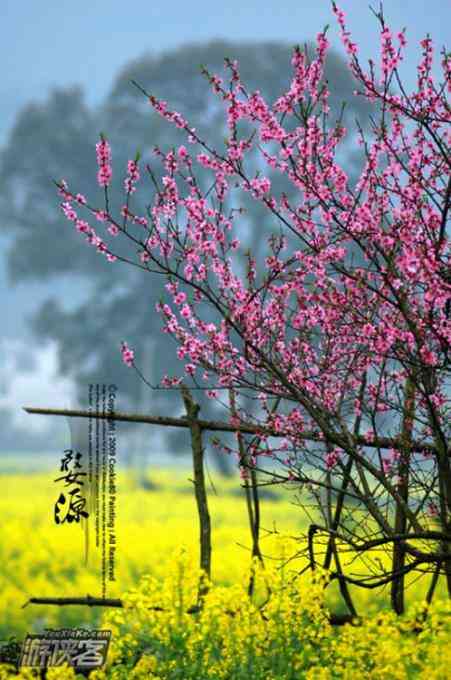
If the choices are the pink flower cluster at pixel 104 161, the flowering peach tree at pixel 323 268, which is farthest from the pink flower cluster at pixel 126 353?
the pink flower cluster at pixel 104 161

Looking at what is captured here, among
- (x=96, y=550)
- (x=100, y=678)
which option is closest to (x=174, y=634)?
(x=100, y=678)

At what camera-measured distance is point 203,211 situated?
4.36m

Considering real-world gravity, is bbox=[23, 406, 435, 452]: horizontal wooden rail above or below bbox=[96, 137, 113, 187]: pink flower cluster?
below

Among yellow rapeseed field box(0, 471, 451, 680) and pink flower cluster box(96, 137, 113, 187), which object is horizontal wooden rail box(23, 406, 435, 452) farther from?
pink flower cluster box(96, 137, 113, 187)

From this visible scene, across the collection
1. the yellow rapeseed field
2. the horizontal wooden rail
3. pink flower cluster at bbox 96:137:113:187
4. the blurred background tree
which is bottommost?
the yellow rapeseed field

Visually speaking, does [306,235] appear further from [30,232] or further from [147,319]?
[30,232]

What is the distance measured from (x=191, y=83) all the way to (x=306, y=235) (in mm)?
22228

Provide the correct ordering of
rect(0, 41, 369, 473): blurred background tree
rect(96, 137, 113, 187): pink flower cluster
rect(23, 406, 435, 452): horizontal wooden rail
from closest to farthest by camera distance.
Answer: rect(96, 137, 113, 187): pink flower cluster, rect(23, 406, 435, 452): horizontal wooden rail, rect(0, 41, 369, 473): blurred background tree

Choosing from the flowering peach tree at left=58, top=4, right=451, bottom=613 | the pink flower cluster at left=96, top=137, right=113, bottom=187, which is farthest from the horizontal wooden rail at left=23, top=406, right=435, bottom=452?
the pink flower cluster at left=96, top=137, right=113, bottom=187

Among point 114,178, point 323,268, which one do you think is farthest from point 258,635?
point 114,178

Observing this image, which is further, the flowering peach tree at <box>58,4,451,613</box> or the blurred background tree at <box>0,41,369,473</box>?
the blurred background tree at <box>0,41,369,473</box>

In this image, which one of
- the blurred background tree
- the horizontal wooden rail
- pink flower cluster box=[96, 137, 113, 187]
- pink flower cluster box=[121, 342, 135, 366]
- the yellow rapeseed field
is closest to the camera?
the yellow rapeseed field

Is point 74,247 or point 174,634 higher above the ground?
point 74,247

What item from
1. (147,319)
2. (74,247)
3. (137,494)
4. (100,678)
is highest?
(74,247)
